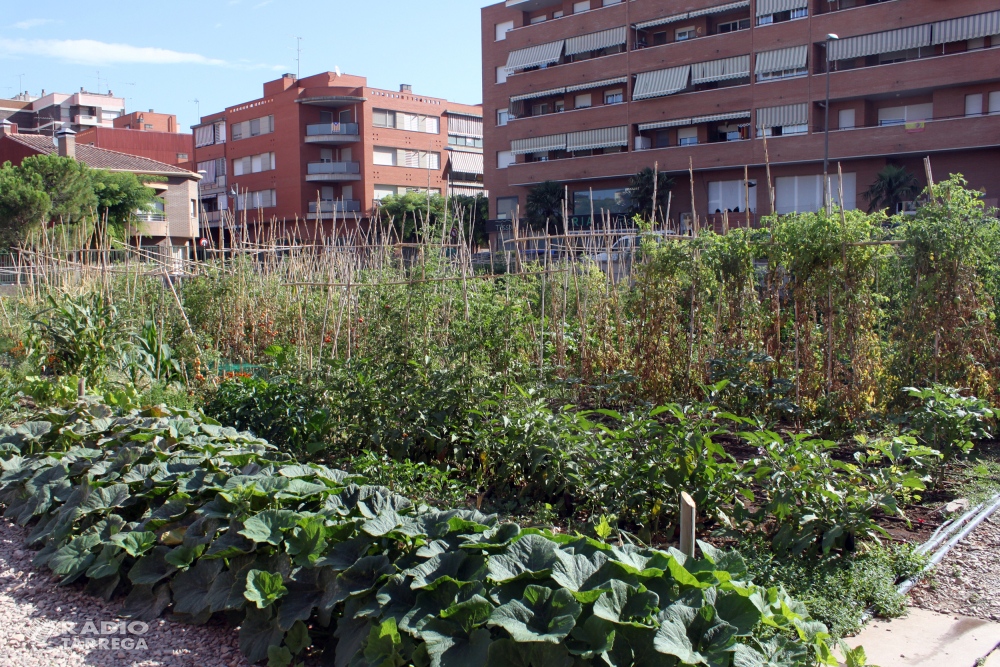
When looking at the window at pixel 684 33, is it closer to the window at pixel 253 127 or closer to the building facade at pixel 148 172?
the building facade at pixel 148 172

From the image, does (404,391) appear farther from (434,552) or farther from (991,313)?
(991,313)

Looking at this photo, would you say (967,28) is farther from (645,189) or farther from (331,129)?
(331,129)

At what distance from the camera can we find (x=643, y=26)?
35969 mm

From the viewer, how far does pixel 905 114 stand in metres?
30.1

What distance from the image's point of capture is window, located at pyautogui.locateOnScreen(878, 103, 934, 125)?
29.5m

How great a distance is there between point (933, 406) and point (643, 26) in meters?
34.9

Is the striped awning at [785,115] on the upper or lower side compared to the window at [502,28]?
lower

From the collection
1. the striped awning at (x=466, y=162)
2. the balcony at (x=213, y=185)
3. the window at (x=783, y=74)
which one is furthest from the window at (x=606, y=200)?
the balcony at (x=213, y=185)

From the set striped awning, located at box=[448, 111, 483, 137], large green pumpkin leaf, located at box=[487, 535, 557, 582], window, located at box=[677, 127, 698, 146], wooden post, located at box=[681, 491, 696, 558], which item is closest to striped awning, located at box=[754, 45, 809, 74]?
window, located at box=[677, 127, 698, 146]

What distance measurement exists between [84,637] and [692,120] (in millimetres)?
35061

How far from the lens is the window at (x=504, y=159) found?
4209 cm

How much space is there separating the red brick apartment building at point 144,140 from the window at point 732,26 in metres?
38.3

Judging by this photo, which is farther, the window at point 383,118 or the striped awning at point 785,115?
the window at point 383,118

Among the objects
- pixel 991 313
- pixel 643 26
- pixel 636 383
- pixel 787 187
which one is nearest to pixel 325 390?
pixel 636 383
